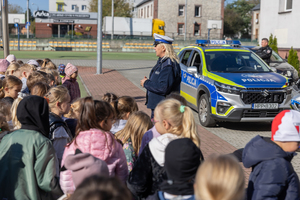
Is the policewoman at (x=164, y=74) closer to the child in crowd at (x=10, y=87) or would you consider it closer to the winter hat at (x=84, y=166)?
the child in crowd at (x=10, y=87)

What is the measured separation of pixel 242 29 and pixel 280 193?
8385 centimetres

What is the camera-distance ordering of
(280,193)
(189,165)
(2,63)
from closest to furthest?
(189,165) → (280,193) → (2,63)

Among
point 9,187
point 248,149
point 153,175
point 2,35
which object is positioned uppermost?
point 2,35

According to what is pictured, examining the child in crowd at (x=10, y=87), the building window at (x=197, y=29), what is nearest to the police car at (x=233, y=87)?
the child in crowd at (x=10, y=87)

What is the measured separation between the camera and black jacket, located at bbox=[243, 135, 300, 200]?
2.41m

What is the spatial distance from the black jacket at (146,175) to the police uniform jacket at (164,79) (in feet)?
8.37

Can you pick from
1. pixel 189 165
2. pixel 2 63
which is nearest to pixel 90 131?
pixel 189 165

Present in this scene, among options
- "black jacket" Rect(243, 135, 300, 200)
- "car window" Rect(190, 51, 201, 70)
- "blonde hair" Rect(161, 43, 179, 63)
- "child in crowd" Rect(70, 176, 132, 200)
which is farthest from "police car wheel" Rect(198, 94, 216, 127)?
"child in crowd" Rect(70, 176, 132, 200)

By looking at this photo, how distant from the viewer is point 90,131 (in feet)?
9.58

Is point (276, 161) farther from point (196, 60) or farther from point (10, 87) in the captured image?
point (196, 60)

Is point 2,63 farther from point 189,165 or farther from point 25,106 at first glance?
point 189,165

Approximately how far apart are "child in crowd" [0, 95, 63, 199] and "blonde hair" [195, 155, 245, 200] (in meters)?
1.62

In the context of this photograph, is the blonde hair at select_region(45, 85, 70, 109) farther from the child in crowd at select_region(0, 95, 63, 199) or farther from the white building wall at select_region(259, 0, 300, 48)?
the white building wall at select_region(259, 0, 300, 48)

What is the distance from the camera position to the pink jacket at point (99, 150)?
109 inches
